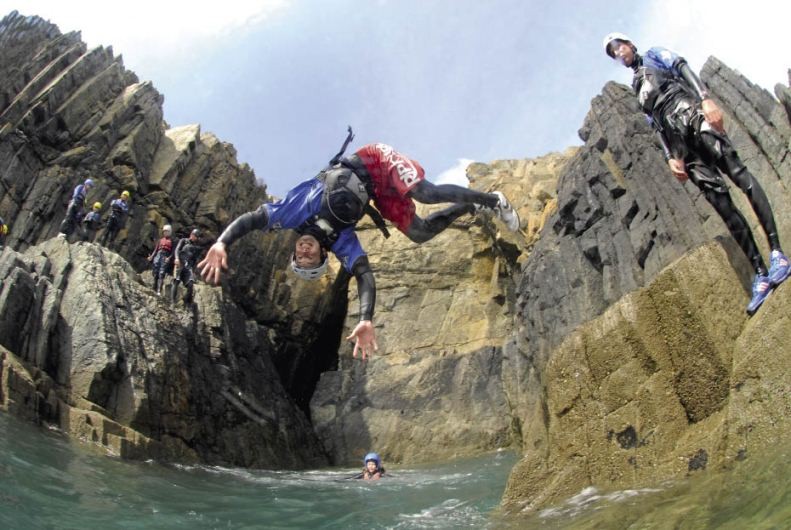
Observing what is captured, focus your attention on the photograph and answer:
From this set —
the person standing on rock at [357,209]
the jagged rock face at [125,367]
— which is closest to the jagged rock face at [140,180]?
the jagged rock face at [125,367]

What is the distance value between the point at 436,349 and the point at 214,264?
20.2m

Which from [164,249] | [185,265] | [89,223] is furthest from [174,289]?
[89,223]

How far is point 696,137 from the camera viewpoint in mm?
6633

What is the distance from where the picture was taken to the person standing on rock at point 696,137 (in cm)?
612

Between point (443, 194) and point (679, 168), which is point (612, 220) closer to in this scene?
point (679, 168)

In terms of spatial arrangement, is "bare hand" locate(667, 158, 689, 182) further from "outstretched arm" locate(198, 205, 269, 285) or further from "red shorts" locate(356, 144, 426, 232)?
"outstretched arm" locate(198, 205, 269, 285)

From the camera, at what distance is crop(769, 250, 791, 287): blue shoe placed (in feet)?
17.5

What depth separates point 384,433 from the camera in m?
23.6

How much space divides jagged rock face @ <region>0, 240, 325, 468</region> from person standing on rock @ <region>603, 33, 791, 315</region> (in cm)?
1124

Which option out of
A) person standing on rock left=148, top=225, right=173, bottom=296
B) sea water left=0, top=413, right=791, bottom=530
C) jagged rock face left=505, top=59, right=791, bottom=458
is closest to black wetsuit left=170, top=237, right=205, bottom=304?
person standing on rock left=148, top=225, right=173, bottom=296

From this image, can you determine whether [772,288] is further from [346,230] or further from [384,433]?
[384,433]

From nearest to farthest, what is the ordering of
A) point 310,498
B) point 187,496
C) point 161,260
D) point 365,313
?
point 365,313 → point 187,496 → point 310,498 → point 161,260

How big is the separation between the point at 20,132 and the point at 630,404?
25651 millimetres

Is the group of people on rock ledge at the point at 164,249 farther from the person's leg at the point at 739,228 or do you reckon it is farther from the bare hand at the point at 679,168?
the person's leg at the point at 739,228
